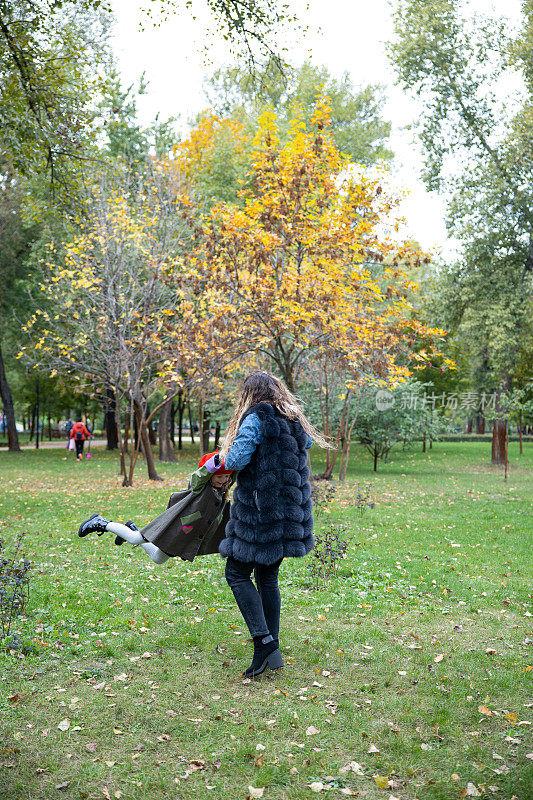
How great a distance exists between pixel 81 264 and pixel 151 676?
13918 mm

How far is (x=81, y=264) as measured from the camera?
661 inches

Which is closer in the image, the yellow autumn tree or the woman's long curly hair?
the woman's long curly hair

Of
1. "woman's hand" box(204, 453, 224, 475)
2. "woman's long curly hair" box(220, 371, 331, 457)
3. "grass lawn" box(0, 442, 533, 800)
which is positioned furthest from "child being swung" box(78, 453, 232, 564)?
"grass lawn" box(0, 442, 533, 800)

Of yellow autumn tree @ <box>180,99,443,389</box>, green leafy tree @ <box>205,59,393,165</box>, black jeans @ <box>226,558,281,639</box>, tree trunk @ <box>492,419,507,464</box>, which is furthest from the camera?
green leafy tree @ <box>205,59,393,165</box>

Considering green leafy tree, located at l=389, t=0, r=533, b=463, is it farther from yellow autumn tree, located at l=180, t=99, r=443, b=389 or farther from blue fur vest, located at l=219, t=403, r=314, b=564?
blue fur vest, located at l=219, t=403, r=314, b=564

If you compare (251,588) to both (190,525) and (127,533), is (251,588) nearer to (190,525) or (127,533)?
(190,525)

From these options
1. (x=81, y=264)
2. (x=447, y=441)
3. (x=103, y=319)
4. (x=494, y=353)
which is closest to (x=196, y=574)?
(x=103, y=319)

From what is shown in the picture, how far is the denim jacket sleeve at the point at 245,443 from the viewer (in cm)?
407

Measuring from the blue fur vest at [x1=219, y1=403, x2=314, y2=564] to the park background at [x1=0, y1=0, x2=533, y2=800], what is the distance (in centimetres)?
93

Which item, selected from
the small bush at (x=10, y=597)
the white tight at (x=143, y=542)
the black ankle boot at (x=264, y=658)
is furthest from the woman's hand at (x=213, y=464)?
the small bush at (x=10, y=597)

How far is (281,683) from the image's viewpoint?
4.38 meters

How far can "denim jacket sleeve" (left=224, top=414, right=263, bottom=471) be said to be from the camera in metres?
4.07

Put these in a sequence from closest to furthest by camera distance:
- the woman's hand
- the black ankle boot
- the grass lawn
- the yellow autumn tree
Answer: the grass lawn → the woman's hand → the black ankle boot → the yellow autumn tree

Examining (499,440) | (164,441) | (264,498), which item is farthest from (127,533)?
(499,440)
